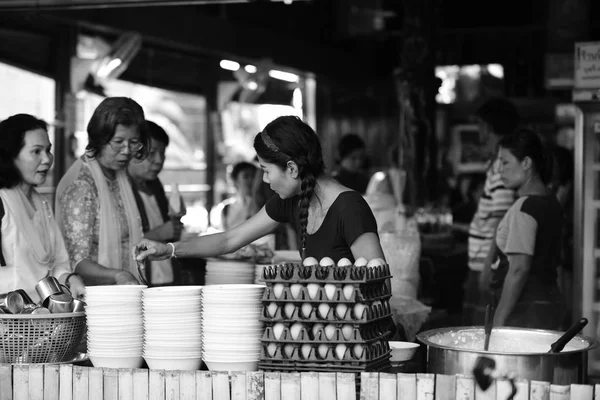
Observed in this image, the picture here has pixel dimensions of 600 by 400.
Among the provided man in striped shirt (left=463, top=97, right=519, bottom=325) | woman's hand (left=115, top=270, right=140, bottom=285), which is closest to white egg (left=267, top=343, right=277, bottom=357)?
woman's hand (left=115, top=270, right=140, bottom=285)

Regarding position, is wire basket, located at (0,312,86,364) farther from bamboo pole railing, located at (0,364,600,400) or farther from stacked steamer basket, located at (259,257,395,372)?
stacked steamer basket, located at (259,257,395,372)

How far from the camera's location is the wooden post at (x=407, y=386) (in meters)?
2.27

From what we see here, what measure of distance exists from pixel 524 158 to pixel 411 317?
2.90 feet

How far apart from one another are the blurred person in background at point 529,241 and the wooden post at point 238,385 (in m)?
1.79

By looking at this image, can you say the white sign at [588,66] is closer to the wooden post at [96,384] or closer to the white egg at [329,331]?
the white egg at [329,331]

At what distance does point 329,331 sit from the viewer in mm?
2307

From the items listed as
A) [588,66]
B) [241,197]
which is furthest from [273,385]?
[241,197]

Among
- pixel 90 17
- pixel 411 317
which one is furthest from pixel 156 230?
pixel 90 17

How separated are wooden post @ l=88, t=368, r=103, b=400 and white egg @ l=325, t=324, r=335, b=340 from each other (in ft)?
2.19

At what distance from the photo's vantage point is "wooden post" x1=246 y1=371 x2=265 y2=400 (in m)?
2.35

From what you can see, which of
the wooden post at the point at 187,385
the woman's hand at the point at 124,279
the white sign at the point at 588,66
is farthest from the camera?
the white sign at the point at 588,66

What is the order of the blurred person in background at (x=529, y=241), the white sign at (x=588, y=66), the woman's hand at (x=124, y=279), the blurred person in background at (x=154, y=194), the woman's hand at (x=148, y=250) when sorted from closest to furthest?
the woman's hand at (x=148, y=250)
the woman's hand at (x=124, y=279)
the blurred person in background at (x=529, y=241)
the blurred person in background at (x=154, y=194)
the white sign at (x=588, y=66)

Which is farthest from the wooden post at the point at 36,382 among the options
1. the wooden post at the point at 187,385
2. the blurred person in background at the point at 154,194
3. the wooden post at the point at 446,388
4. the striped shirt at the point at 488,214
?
the striped shirt at the point at 488,214

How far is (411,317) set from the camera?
4.02 meters
